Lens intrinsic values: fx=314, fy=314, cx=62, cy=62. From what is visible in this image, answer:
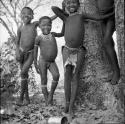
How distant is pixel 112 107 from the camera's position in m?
5.66

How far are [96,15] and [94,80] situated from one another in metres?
1.23

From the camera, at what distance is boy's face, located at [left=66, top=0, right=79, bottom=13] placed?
5852 mm

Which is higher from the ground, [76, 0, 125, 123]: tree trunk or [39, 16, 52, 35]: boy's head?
[39, 16, 52, 35]: boy's head

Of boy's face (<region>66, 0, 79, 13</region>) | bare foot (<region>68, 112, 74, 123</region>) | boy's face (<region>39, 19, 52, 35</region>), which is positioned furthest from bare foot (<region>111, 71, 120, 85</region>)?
boy's face (<region>39, 19, 52, 35</region>)

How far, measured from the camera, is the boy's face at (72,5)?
5.85m

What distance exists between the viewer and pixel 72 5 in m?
5.86

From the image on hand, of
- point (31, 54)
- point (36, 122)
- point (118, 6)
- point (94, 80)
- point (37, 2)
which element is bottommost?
point (36, 122)

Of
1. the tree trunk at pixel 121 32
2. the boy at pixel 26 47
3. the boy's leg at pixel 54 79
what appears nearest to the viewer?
the tree trunk at pixel 121 32

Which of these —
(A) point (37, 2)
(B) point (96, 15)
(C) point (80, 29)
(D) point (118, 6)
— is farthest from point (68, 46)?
(A) point (37, 2)

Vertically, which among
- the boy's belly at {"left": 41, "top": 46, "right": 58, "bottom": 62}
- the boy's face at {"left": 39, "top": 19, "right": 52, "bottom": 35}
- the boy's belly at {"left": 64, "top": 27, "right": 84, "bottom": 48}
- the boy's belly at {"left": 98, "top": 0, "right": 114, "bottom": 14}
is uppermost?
the boy's belly at {"left": 98, "top": 0, "right": 114, "bottom": 14}

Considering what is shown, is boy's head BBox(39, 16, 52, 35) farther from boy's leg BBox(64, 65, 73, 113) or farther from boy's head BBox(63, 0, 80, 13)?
boy's leg BBox(64, 65, 73, 113)

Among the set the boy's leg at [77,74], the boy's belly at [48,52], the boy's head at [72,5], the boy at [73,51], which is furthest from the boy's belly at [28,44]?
the boy's leg at [77,74]

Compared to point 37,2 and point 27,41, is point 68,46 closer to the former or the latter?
point 27,41

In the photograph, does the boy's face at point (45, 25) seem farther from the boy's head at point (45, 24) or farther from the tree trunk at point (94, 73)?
the tree trunk at point (94, 73)
